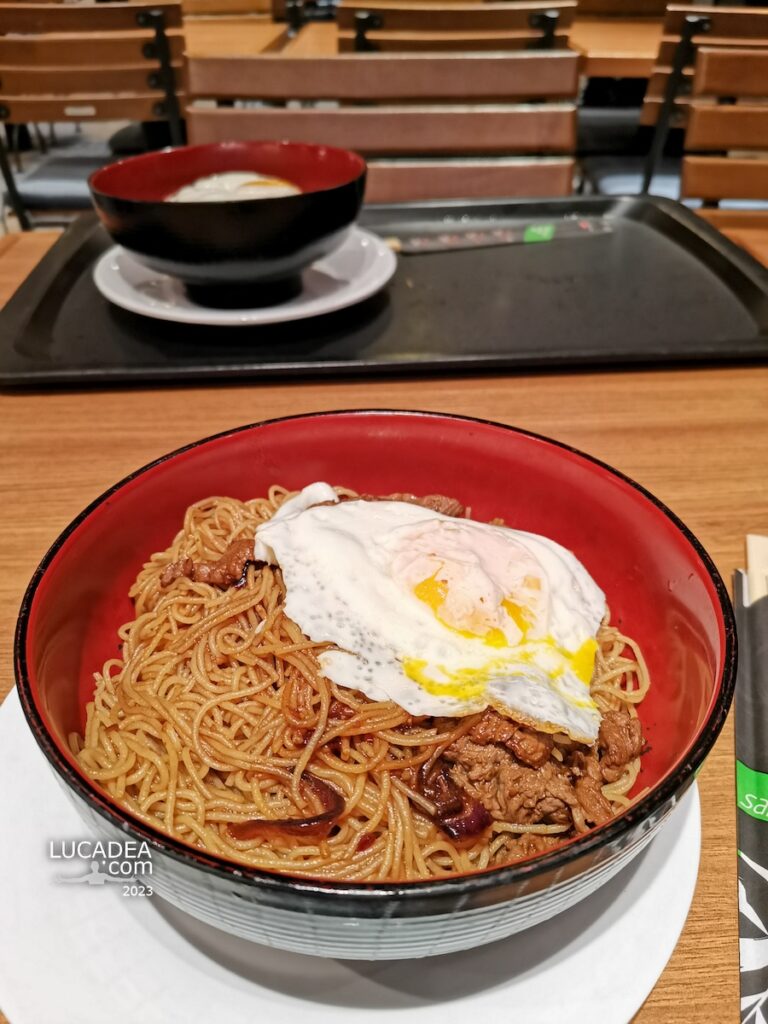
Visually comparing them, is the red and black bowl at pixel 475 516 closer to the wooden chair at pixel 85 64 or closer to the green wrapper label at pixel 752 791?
the green wrapper label at pixel 752 791

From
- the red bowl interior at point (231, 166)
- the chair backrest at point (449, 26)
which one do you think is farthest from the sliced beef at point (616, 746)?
the chair backrest at point (449, 26)

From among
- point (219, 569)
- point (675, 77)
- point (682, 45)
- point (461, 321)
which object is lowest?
point (219, 569)

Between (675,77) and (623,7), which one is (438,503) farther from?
(623,7)

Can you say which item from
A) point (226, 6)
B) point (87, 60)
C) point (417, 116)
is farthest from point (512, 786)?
point (226, 6)

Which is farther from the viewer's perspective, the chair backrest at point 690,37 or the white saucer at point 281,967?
the chair backrest at point 690,37

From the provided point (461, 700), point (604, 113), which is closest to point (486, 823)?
point (461, 700)

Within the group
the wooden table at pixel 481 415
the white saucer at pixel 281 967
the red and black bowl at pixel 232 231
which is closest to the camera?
the white saucer at pixel 281 967
